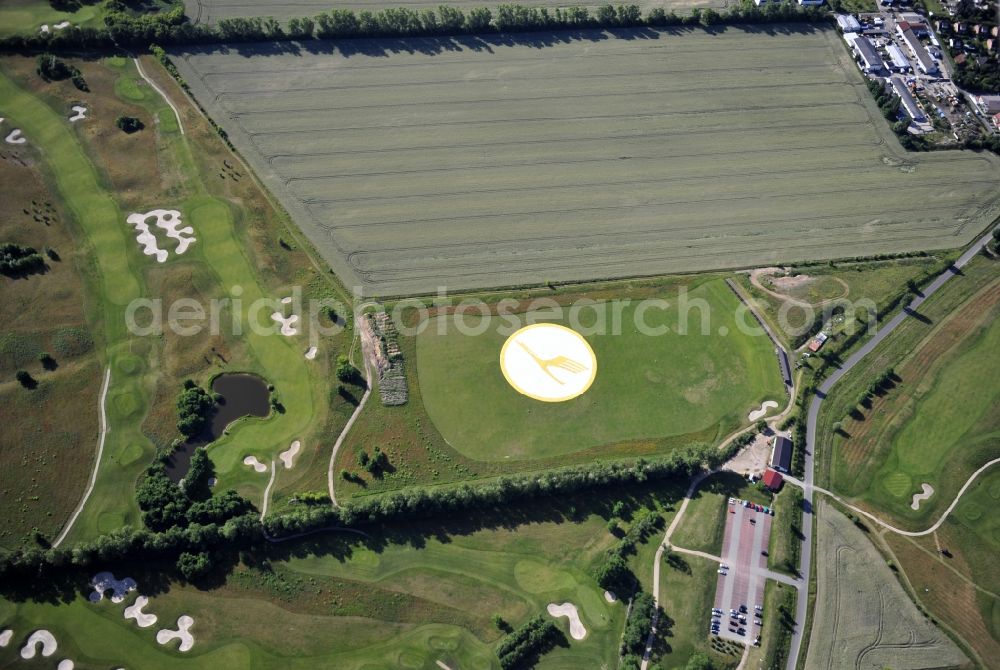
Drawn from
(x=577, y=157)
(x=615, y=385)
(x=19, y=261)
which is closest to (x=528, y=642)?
(x=615, y=385)

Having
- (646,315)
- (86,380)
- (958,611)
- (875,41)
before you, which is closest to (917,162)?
(875,41)

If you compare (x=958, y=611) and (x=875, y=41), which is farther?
(x=875, y=41)

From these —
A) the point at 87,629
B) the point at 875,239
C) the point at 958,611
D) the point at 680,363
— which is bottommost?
the point at 87,629

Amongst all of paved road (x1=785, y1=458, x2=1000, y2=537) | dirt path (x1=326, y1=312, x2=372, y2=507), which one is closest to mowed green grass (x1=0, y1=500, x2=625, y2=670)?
dirt path (x1=326, y1=312, x2=372, y2=507)

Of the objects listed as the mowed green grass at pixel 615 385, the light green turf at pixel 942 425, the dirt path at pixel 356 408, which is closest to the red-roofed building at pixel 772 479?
the mowed green grass at pixel 615 385

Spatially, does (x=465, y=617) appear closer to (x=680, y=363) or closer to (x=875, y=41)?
(x=680, y=363)

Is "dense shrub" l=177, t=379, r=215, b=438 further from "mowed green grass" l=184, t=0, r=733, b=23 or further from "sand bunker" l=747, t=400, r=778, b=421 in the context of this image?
"mowed green grass" l=184, t=0, r=733, b=23

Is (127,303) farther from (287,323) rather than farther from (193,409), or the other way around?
(287,323)
